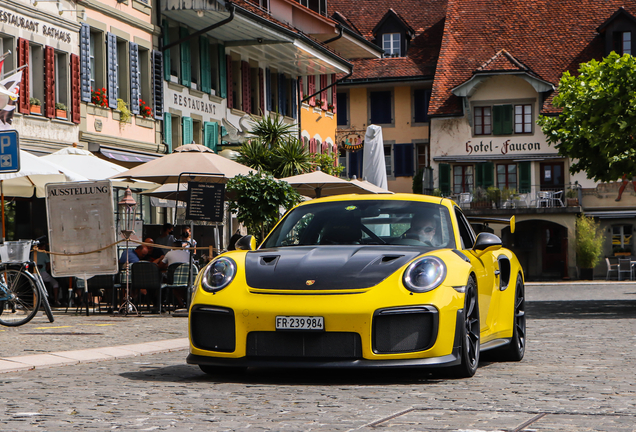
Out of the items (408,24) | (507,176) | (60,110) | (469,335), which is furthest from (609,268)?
(469,335)

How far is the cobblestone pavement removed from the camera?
562cm

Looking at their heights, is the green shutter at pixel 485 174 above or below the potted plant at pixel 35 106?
below

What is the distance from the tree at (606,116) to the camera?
19.2 metres

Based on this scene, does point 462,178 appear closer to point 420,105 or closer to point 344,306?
point 420,105

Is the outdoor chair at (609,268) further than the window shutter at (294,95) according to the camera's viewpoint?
Yes

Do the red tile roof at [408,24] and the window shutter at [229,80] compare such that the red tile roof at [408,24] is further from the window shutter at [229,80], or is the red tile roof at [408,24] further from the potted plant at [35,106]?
the potted plant at [35,106]

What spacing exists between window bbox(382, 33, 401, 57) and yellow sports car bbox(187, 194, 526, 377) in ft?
167

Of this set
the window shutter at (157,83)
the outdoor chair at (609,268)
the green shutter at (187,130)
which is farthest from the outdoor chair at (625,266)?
the window shutter at (157,83)

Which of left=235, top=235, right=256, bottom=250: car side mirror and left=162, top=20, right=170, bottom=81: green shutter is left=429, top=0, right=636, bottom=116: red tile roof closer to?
left=162, top=20, right=170, bottom=81: green shutter

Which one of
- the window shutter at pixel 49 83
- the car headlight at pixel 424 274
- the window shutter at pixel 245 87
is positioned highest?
the window shutter at pixel 245 87

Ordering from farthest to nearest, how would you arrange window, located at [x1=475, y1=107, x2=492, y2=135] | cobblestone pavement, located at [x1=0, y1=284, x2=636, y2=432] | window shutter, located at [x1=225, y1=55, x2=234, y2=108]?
window, located at [x1=475, y1=107, x2=492, y2=135] → window shutter, located at [x1=225, y1=55, x2=234, y2=108] → cobblestone pavement, located at [x1=0, y1=284, x2=636, y2=432]

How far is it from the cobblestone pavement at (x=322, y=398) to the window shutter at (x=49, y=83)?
16.0 meters

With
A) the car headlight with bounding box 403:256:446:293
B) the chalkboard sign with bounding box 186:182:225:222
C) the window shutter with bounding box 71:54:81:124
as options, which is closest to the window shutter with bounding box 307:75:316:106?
the window shutter with bounding box 71:54:81:124

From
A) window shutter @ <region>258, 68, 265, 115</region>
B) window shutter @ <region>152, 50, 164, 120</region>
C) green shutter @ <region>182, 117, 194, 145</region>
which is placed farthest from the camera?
window shutter @ <region>258, 68, 265, 115</region>
